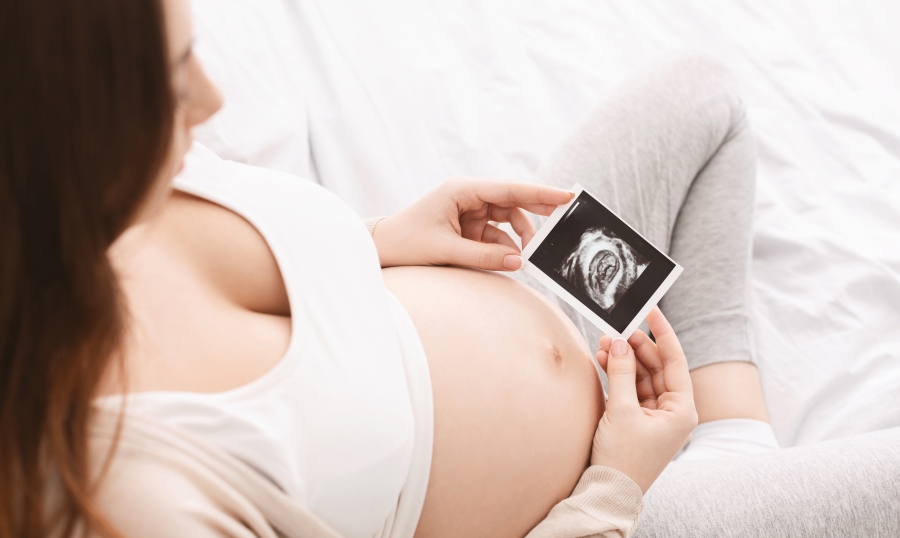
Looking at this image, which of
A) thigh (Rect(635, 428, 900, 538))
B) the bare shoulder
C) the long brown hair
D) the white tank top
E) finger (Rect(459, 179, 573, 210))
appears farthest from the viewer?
finger (Rect(459, 179, 573, 210))

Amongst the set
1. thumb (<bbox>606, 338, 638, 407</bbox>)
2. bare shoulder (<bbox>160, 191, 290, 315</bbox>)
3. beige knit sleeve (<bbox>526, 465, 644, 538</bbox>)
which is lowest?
beige knit sleeve (<bbox>526, 465, 644, 538</bbox>)

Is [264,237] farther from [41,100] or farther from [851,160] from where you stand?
[851,160]

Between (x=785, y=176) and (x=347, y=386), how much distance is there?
1186mm

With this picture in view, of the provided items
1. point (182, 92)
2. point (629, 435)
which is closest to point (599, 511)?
point (629, 435)

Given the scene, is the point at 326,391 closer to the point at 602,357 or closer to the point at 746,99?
the point at 602,357

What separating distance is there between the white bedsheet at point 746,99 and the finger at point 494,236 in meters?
0.40

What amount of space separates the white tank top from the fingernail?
0.21 m

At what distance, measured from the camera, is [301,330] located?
64 cm

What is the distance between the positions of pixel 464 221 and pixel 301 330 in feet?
1.39

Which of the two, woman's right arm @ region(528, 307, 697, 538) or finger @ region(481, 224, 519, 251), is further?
finger @ region(481, 224, 519, 251)

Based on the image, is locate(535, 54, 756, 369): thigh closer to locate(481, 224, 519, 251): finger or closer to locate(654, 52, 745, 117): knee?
locate(654, 52, 745, 117): knee

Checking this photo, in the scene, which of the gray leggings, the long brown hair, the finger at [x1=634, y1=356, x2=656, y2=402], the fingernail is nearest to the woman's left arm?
the fingernail

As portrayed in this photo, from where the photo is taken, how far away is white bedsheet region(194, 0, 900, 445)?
1.20 m

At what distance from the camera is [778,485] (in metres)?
0.83
